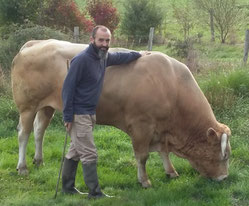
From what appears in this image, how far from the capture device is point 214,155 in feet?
19.4

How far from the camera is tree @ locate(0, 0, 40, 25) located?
19.8 meters

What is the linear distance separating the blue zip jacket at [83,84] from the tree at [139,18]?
22212 mm

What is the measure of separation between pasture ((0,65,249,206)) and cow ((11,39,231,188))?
1.08ft

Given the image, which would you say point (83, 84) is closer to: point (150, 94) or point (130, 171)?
point (150, 94)

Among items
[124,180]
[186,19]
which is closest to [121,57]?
[124,180]

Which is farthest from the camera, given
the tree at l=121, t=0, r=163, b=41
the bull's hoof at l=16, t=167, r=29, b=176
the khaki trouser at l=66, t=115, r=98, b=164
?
the tree at l=121, t=0, r=163, b=41

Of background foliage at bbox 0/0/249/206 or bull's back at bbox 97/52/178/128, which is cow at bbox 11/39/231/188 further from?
background foliage at bbox 0/0/249/206

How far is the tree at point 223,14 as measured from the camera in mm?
25359

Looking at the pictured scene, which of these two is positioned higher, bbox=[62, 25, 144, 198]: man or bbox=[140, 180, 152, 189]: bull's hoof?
bbox=[62, 25, 144, 198]: man

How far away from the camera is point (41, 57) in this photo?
6383mm

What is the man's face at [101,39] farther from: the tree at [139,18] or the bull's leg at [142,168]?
the tree at [139,18]

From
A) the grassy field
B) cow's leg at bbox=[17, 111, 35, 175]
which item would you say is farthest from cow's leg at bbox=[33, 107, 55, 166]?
cow's leg at bbox=[17, 111, 35, 175]

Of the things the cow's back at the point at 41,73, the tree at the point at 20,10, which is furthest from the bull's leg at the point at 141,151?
the tree at the point at 20,10

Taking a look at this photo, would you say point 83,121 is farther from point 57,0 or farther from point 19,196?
point 57,0
